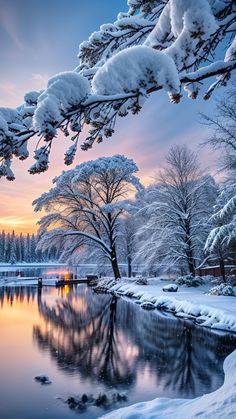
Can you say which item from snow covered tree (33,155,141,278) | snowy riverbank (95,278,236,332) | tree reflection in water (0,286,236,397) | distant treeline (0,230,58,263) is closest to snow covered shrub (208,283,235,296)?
snowy riverbank (95,278,236,332)

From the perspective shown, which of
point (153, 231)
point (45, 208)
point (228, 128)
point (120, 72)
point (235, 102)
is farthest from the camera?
point (45, 208)

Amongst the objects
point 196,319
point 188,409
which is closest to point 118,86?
point 188,409

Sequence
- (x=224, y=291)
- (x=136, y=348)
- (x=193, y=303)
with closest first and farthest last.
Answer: (x=136, y=348), (x=193, y=303), (x=224, y=291)

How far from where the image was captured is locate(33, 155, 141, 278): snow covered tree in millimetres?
30234

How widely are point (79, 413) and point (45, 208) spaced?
81.1 ft

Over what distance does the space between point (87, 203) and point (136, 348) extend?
71.1ft

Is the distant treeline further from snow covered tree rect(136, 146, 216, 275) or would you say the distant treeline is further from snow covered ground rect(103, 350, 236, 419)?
snow covered ground rect(103, 350, 236, 419)

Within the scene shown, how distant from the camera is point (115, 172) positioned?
31250 millimetres

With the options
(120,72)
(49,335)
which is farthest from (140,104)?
(49,335)

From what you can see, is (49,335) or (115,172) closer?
(49,335)

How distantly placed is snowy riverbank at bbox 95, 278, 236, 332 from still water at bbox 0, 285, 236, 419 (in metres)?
0.67

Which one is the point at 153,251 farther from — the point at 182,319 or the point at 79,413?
the point at 79,413

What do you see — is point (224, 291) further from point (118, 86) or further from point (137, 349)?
point (118, 86)

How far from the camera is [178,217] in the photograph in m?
25.7
